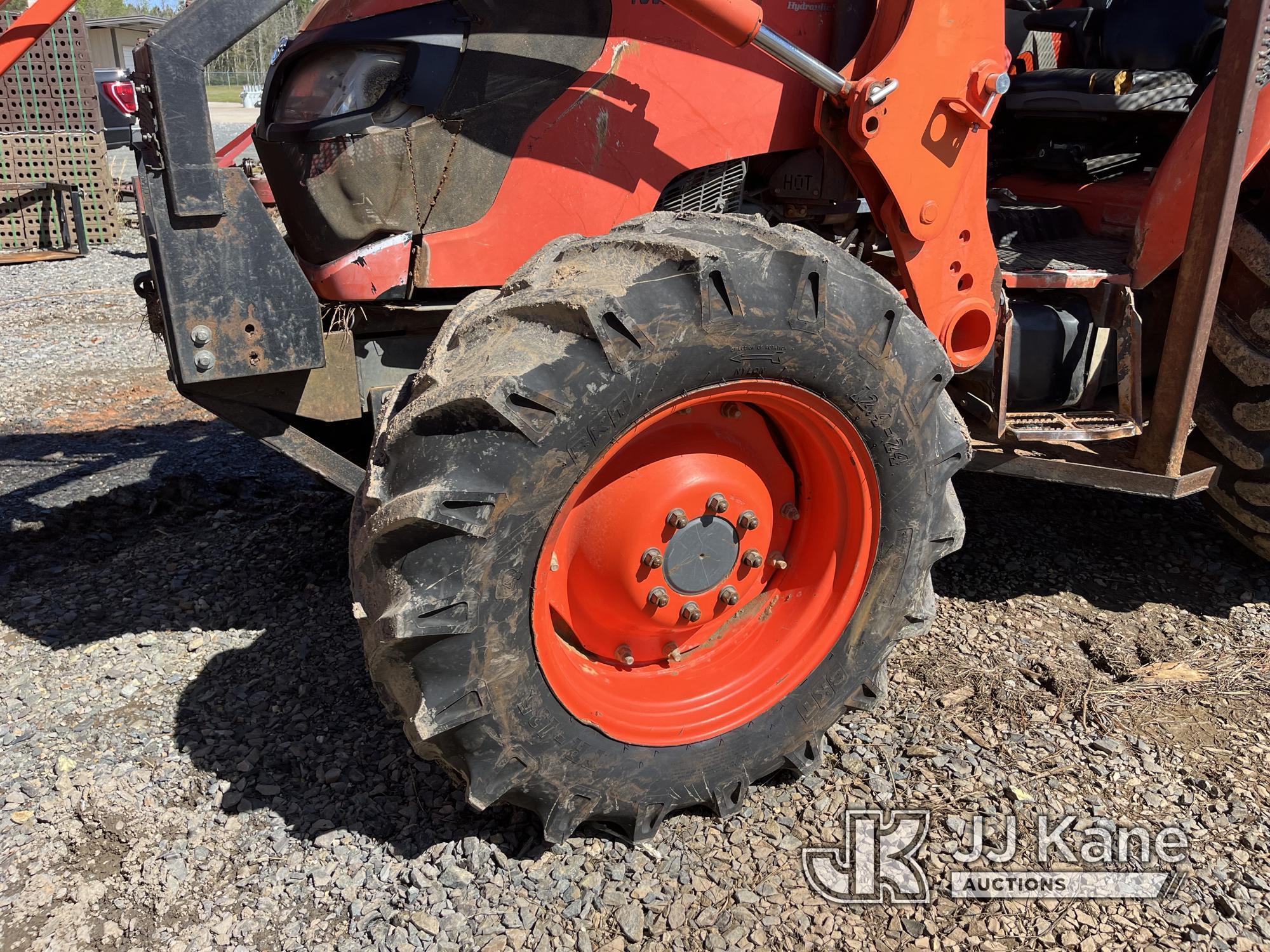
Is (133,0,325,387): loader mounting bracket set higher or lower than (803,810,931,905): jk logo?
higher

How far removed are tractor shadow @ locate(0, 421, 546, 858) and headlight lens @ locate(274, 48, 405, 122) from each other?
1496 mm

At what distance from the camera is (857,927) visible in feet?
7.18

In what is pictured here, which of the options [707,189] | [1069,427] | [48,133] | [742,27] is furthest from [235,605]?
[48,133]

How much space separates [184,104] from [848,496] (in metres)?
1.64

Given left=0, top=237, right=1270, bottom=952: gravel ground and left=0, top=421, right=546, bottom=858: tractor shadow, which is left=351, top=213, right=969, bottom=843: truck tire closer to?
left=0, top=237, right=1270, bottom=952: gravel ground

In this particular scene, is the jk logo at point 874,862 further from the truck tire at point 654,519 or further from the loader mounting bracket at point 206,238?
the loader mounting bracket at point 206,238

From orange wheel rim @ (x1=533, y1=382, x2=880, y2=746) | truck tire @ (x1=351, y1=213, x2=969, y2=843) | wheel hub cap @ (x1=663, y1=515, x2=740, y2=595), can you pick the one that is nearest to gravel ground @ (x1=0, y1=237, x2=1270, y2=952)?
truck tire @ (x1=351, y1=213, x2=969, y2=843)

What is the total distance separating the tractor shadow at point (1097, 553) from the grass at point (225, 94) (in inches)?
1445

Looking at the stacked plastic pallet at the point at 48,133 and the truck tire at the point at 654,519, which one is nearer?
the truck tire at the point at 654,519

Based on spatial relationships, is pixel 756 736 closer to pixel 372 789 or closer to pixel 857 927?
pixel 857 927

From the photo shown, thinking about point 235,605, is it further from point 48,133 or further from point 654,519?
point 48,133

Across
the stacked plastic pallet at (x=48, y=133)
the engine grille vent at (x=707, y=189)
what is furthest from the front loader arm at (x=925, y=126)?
the stacked plastic pallet at (x=48, y=133)

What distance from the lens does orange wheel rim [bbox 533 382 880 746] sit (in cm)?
231

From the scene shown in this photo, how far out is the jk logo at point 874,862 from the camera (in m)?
2.28
